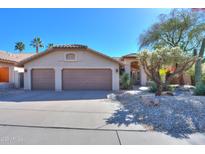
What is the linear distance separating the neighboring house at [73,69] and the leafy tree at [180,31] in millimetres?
5812

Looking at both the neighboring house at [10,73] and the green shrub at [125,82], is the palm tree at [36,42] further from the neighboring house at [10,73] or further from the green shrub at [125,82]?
the green shrub at [125,82]

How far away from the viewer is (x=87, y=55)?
50.2 feet

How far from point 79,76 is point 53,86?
272cm

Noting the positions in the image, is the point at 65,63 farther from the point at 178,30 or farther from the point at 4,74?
the point at 178,30

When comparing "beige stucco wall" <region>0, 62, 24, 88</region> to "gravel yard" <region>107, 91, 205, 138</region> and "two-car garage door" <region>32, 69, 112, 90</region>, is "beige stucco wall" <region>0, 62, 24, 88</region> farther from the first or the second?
"gravel yard" <region>107, 91, 205, 138</region>

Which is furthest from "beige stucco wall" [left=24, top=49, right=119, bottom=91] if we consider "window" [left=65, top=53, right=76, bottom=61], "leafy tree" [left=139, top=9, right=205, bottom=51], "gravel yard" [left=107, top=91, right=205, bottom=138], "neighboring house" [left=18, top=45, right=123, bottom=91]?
"gravel yard" [left=107, top=91, right=205, bottom=138]

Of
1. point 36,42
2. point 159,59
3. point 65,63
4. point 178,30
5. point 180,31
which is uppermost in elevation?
point 36,42

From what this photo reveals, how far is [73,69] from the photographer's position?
1545 centimetres

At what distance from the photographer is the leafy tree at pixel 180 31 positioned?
654 inches

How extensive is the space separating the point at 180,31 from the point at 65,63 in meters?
12.7

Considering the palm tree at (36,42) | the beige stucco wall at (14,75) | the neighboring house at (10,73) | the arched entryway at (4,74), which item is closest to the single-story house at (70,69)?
the neighboring house at (10,73)

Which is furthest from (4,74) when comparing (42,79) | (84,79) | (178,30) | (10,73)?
(178,30)
